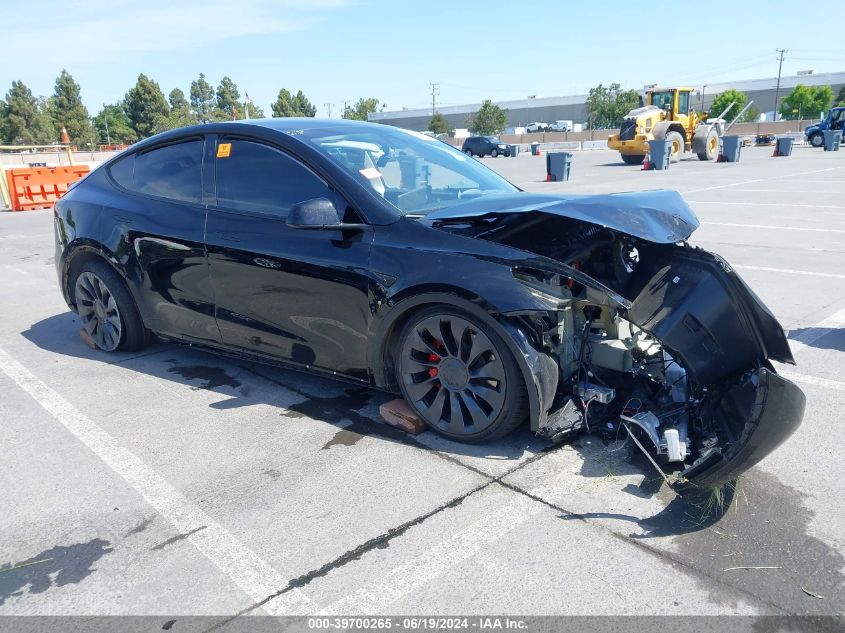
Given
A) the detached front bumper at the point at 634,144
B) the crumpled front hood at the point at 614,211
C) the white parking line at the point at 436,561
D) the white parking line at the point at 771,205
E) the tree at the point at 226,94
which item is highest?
the tree at the point at 226,94

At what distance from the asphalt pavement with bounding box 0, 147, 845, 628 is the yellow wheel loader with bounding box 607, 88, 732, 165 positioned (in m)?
24.3

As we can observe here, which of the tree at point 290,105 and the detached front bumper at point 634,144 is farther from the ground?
the tree at point 290,105

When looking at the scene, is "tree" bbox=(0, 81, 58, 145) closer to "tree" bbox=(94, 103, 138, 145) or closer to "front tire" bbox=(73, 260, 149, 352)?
"tree" bbox=(94, 103, 138, 145)

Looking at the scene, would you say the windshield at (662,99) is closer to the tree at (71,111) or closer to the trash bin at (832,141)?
the trash bin at (832,141)

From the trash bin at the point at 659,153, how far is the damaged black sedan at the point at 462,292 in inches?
892

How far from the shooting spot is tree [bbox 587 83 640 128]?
88688 millimetres

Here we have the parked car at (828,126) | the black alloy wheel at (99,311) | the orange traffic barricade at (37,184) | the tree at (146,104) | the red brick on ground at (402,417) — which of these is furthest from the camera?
the tree at (146,104)

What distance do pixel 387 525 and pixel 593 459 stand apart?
3.73 ft

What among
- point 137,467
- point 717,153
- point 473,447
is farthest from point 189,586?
point 717,153

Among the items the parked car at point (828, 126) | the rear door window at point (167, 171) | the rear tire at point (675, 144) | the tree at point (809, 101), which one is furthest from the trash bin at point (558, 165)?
the tree at point (809, 101)

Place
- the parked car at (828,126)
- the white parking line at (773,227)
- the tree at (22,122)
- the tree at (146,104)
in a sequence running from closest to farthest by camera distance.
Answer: the white parking line at (773,227) → the parked car at (828,126) → the tree at (22,122) → the tree at (146,104)

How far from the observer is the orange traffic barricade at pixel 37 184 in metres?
17.2

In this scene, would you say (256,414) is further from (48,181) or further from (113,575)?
(48,181)

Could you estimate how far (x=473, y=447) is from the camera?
3477 mm
